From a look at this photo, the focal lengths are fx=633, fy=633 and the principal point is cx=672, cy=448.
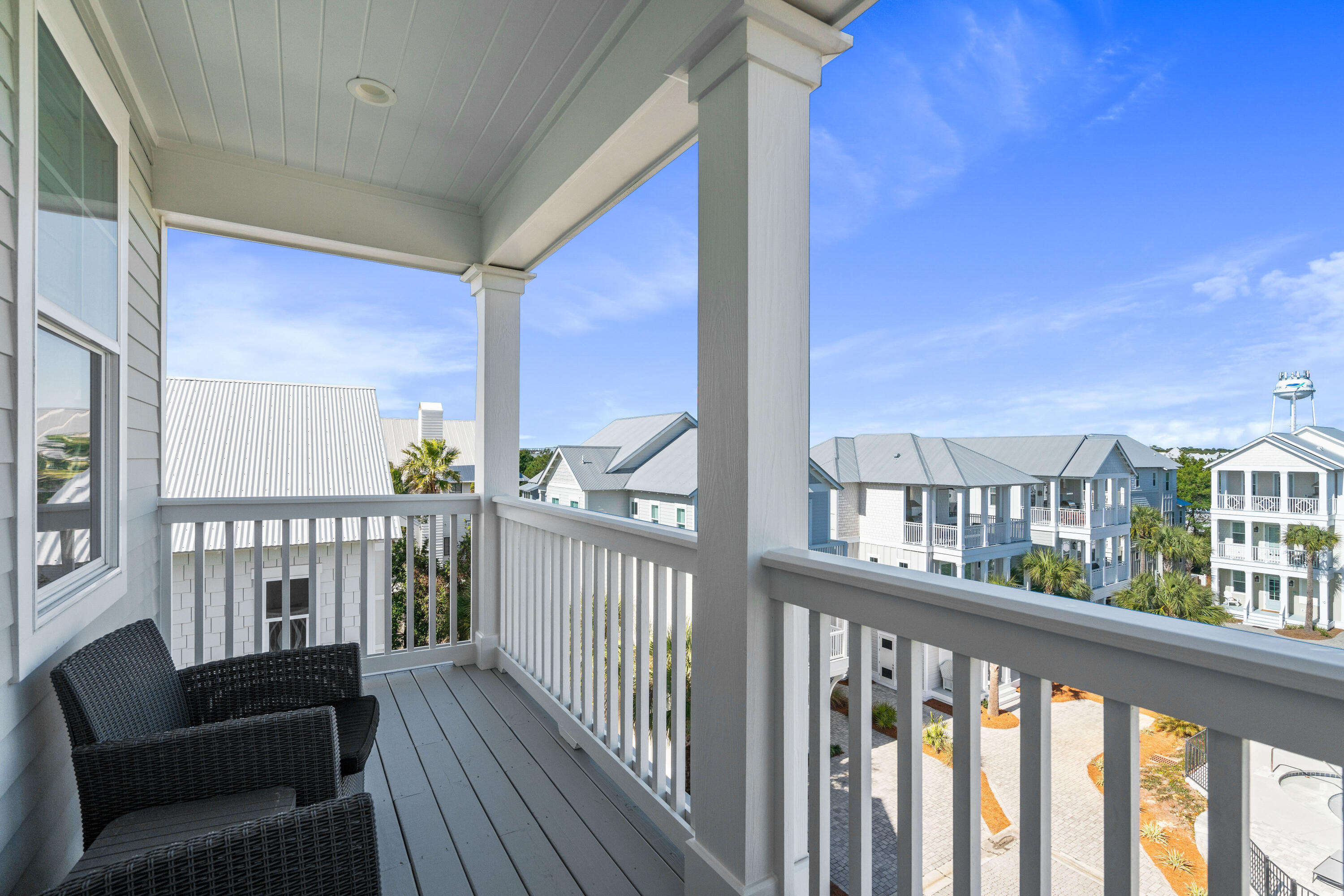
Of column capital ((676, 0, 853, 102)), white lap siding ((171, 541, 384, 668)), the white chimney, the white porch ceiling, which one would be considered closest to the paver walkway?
column capital ((676, 0, 853, 102))

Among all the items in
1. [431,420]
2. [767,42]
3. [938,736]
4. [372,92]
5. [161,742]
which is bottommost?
[161,742]

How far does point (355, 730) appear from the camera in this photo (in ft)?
6.59

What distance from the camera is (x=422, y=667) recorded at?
12.0 feet

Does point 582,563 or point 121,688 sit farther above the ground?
point 582,563

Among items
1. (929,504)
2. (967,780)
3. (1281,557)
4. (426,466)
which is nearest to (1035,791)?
(967,780)

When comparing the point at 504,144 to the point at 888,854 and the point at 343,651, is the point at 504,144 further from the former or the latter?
the point at 888,854

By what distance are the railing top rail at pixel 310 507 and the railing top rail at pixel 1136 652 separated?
9.33ft

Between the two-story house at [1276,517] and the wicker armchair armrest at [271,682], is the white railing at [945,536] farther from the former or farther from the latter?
the wicker armchair armrest at [271,682]

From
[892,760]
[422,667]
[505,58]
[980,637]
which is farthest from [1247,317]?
[422,667]

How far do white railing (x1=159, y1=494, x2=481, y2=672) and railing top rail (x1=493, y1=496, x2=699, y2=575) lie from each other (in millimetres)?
777

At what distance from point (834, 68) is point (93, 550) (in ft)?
8.79

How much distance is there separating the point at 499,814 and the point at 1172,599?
215 cm

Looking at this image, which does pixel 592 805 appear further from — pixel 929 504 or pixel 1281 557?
pixel 1281 557

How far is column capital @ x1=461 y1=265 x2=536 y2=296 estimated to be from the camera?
11.9ft
